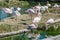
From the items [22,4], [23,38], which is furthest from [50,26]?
[22,4]

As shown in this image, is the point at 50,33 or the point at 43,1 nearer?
the point at 50,33

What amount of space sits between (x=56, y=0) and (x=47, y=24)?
28.9ft

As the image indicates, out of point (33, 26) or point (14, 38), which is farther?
point (33, 26)

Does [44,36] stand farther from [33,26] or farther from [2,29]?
[2,29]

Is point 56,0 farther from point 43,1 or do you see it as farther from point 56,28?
point 56,28

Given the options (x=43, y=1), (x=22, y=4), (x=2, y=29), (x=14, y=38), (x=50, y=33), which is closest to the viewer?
(x=14, y=38)

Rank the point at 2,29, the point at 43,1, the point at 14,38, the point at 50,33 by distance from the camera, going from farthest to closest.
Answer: the point at 43,1 → the point at 50,33 → the point at 2,29 → the point at 14,38

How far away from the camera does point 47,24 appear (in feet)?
23.1

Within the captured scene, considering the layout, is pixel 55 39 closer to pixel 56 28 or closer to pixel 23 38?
pixel 56 28

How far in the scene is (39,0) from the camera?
15664 millimetres

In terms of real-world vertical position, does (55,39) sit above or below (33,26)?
below

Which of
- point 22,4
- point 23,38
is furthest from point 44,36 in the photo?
point 22,4

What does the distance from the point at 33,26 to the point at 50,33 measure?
65 cm

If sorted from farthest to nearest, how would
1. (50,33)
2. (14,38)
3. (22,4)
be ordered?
(22,4), (50,33), (14,38)
